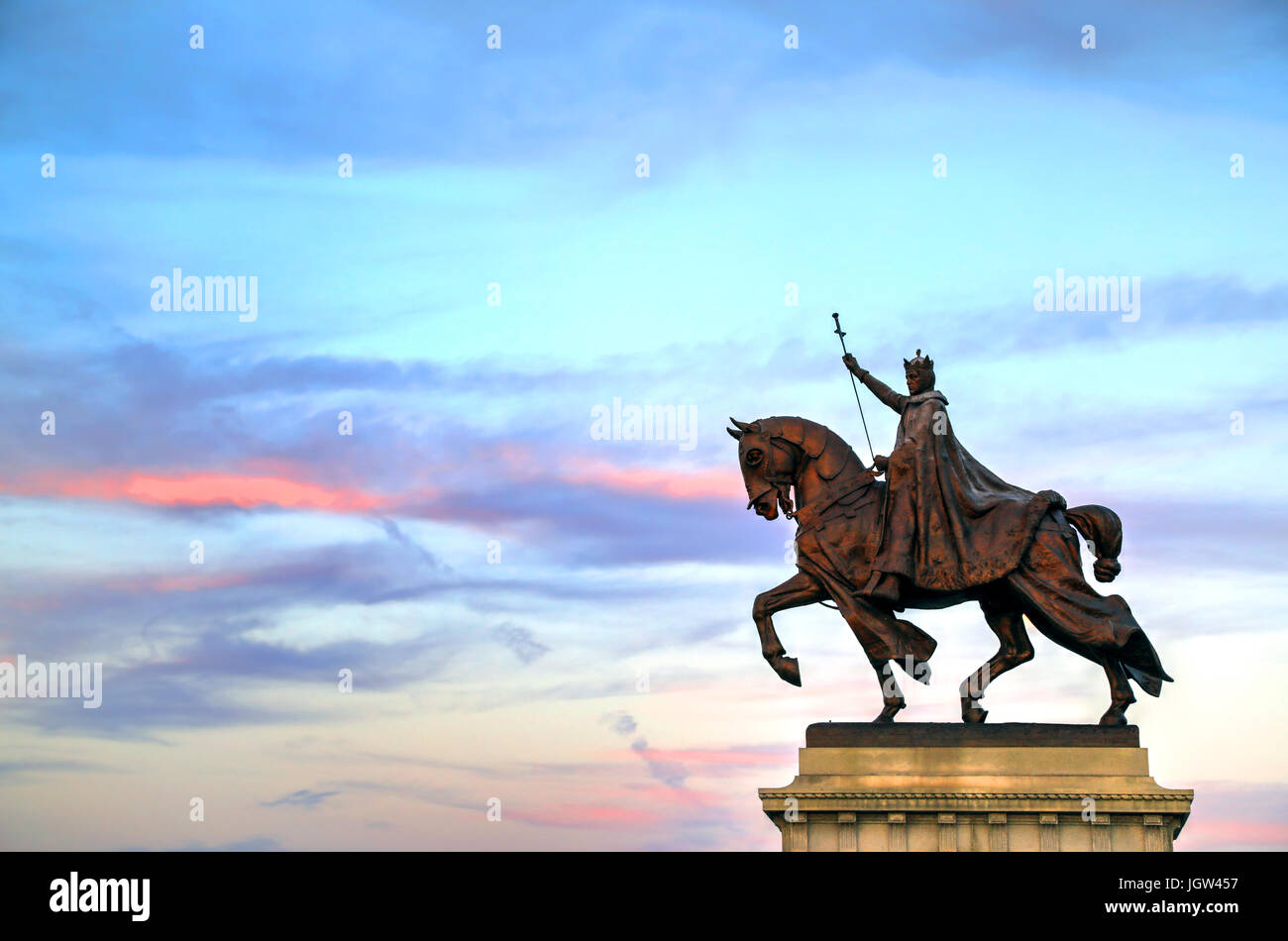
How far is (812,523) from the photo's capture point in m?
24.3

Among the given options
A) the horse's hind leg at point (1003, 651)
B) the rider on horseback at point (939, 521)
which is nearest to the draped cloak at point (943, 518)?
the rider on horseback at point (939, 521)

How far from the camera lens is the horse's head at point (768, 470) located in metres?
24.7

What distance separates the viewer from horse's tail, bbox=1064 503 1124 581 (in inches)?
941

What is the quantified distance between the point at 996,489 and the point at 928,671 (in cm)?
262

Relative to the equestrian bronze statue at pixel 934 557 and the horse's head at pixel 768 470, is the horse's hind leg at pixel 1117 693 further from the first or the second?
the horse's head at pixel 768 470

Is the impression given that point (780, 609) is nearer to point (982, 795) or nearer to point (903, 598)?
point (903, 598)

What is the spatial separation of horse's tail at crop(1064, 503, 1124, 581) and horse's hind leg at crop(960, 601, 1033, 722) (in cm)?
124

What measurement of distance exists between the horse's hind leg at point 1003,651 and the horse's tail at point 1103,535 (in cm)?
124

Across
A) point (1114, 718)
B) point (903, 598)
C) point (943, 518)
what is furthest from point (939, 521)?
point (1114, 718)

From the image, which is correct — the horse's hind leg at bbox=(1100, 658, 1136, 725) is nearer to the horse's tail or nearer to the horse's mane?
the horse's tail

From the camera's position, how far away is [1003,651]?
80.0ft
